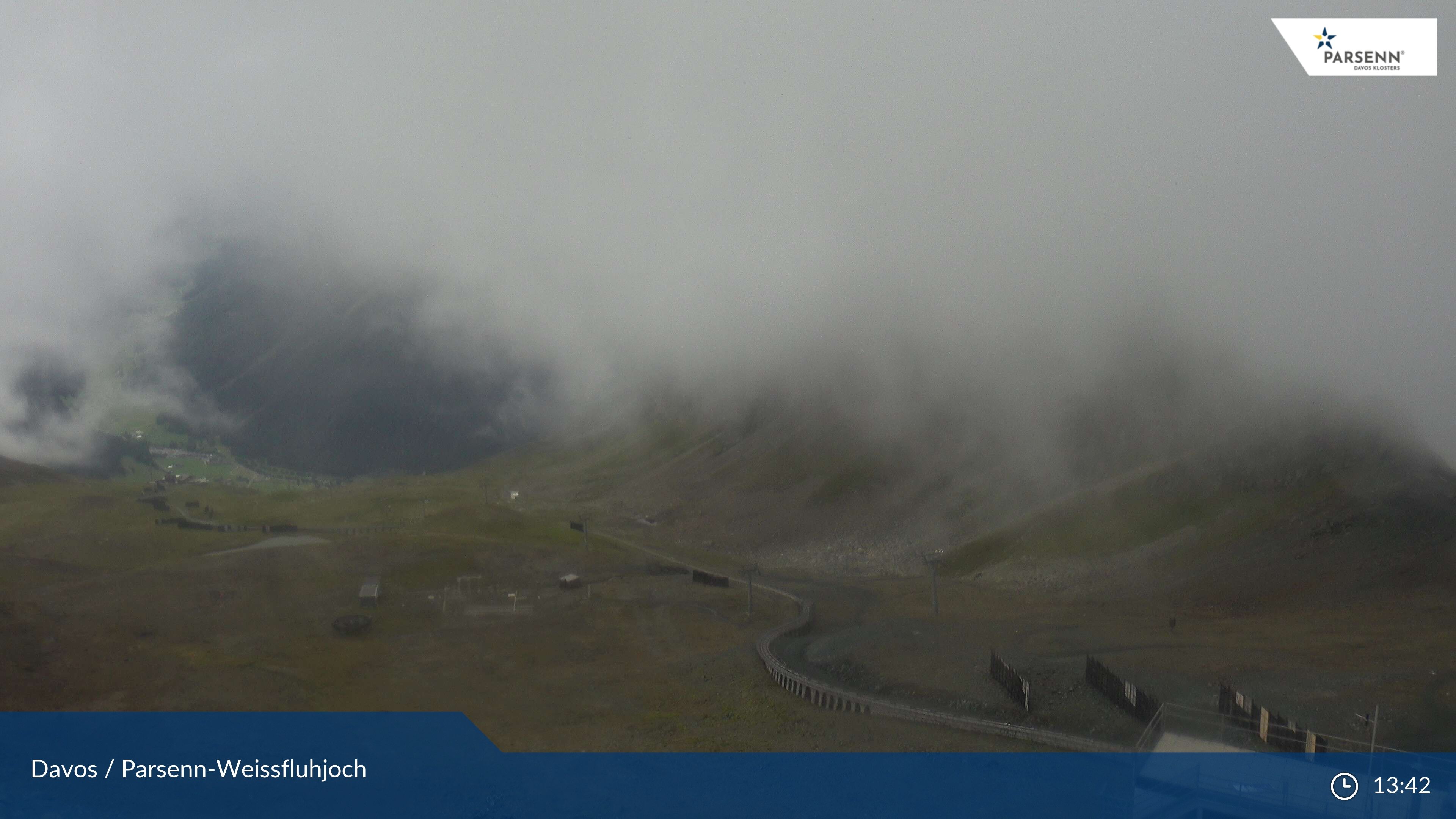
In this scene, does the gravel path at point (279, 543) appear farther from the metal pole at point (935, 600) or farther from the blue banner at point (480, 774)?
the metal pole at point (935, 600)

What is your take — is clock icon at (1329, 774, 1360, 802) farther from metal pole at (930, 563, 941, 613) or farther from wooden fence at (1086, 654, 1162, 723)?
metal pole at (930, 563, 941, 613)

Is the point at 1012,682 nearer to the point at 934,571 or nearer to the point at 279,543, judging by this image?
the point at 934,571

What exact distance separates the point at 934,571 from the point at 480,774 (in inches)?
1940

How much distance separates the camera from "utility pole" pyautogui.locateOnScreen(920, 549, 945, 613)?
85.1 metres

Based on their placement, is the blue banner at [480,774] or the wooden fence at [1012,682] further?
the wooden fence at [1012,682]

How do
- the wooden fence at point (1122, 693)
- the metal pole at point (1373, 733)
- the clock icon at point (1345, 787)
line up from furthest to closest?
the wooden fence at point (1122, 693)
the metal pole at point (1373, 733)
the clock icon at point (1345, 787)

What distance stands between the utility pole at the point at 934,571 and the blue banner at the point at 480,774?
34697mm

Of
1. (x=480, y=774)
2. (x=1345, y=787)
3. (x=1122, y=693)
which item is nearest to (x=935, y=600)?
(x=1122, y=693)

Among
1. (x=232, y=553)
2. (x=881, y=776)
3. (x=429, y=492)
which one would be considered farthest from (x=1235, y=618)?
(x=429, y=492)

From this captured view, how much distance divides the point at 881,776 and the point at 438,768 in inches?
889

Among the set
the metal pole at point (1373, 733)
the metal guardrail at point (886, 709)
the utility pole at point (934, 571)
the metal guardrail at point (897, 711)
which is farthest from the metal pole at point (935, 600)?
the metal pole at point (1373, 733)

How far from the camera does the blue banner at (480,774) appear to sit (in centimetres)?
4097

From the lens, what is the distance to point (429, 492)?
163375 millimetres

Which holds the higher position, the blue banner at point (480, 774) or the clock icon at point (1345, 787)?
the blue banner at point (480, 774)
